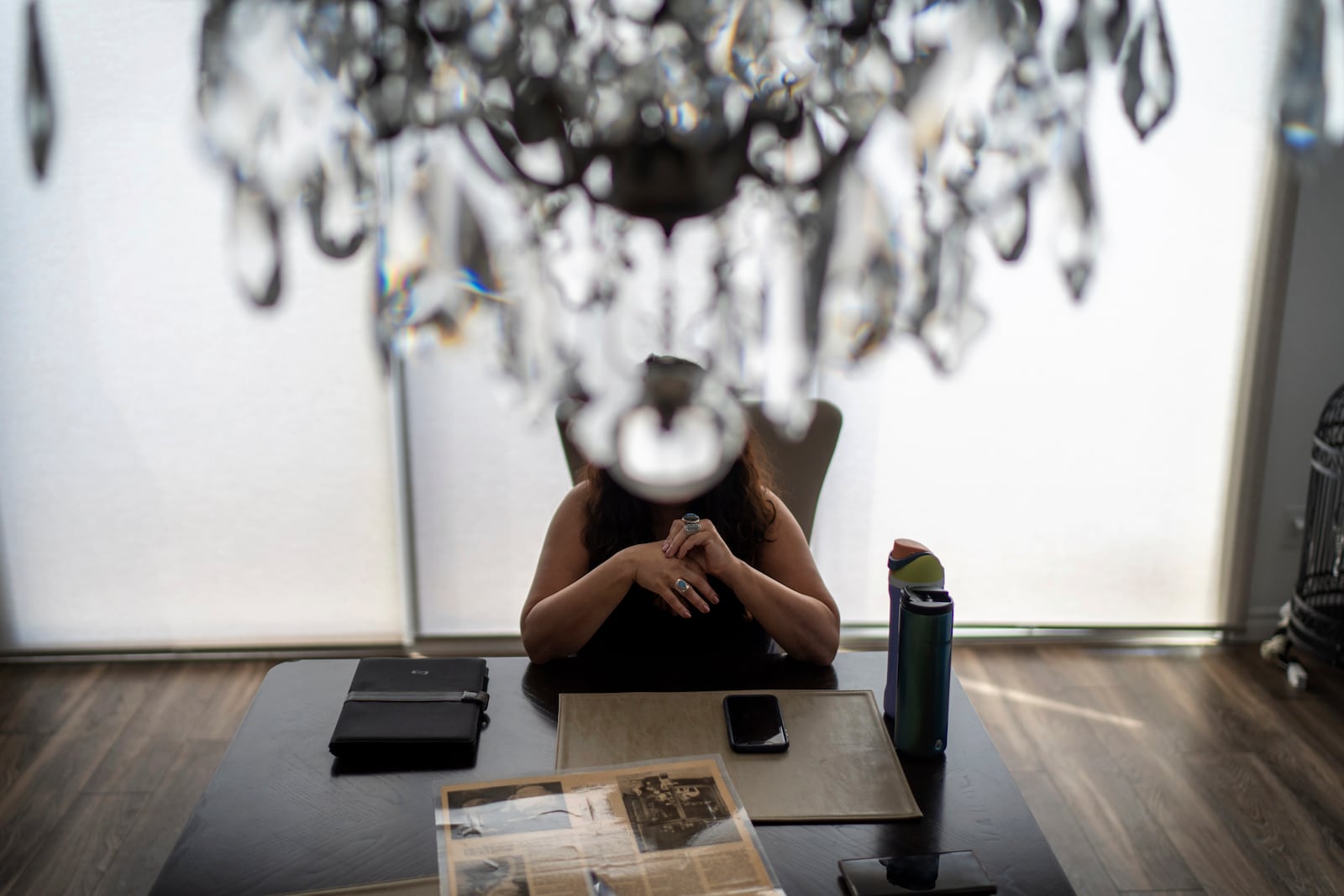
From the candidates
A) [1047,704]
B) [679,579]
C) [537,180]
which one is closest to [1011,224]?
[537,180]

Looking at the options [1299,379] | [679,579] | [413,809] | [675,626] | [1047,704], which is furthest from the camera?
[1299,379]

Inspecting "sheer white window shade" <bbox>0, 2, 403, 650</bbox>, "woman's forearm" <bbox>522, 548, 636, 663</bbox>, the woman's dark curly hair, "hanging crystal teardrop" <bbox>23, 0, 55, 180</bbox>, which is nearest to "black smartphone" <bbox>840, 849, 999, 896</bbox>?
"woman's forearm" <bbox>522, 548, 636, 663</bbox>

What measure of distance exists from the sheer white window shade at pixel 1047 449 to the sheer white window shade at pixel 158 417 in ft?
0.76

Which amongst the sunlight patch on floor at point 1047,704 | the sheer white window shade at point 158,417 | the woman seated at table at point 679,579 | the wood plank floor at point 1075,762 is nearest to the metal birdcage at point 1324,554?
the wood plank floor at point 1075,762

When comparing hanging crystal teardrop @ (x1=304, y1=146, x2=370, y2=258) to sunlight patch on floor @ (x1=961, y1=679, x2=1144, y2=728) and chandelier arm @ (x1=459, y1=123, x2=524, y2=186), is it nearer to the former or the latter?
chandelier arm @ (x1=459, y1=123, x2=524, y2=186)

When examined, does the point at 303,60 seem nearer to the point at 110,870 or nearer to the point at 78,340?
the point at 110,870

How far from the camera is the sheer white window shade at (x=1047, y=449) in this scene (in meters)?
2.95

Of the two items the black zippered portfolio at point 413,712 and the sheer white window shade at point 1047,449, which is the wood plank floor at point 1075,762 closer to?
the sheer white window shade at point 1047,449

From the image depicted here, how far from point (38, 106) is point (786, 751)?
118 cm

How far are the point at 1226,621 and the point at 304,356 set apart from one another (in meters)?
2.76

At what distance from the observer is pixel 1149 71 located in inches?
14.7

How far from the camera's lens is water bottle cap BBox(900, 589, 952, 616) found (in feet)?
4.20

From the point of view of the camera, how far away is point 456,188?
1.14 feet

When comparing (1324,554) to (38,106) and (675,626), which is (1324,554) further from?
(38,106)
